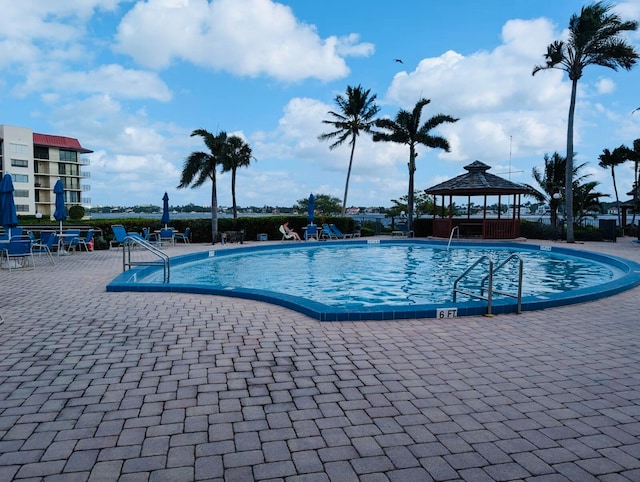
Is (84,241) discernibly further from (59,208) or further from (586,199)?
(586,199)

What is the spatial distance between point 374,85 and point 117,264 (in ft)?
74.6

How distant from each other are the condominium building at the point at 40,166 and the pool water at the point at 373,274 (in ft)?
175

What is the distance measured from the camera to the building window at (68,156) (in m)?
66.5

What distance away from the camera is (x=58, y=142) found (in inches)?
2667

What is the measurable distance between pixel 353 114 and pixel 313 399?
28212 millimetres

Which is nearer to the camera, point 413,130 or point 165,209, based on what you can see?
point 165,209

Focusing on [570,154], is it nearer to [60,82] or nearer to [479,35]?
[479,35]

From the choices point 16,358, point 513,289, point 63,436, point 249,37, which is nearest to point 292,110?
point 249,37

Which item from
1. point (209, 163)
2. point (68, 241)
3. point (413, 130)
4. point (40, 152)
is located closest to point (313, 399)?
point (68, 241)

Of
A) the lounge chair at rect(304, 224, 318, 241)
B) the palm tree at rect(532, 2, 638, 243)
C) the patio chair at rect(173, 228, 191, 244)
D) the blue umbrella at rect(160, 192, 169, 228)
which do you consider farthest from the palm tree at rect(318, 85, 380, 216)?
the blue umbrella at rect(160, 192, 169, 228)

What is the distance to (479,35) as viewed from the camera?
494 inches

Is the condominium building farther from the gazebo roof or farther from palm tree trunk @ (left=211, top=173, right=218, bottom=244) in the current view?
the gazebo roof

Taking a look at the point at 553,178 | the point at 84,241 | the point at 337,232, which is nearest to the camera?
the point at 84,241

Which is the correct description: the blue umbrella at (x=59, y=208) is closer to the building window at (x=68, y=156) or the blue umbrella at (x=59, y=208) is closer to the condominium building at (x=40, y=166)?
the condominium building at (x=40, y=166)
